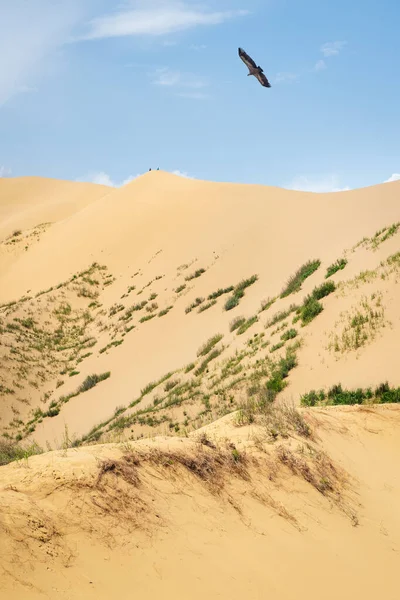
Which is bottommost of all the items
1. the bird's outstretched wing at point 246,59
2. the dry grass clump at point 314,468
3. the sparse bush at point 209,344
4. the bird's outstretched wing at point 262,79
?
the dry grass clump at point 314,468

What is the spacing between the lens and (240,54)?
7.69 m

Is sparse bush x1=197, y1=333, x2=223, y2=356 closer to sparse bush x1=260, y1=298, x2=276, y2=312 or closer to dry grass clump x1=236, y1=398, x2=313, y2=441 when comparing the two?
sparse bush x1=260, y1=298, x2=276, y2=312

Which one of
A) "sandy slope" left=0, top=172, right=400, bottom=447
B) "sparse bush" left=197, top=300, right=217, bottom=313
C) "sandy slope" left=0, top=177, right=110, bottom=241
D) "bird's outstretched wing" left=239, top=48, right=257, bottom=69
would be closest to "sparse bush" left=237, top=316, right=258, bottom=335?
"sandy slope" left=0, top=172, right=400, bottom=447

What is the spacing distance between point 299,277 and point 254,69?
44.5ft

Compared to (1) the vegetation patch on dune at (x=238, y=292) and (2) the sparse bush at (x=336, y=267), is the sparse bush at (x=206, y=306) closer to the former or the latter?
(1) the vegetation patch on dune at (x=238, y=292)

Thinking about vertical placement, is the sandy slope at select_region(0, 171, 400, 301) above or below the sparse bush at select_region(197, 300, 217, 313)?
above

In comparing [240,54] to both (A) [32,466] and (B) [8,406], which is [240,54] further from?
(B) [8,406]

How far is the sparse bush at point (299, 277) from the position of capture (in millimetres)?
19078

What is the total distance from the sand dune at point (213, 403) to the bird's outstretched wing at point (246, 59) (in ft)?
16.4

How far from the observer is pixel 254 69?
298 inches

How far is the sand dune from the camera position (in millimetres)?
4609

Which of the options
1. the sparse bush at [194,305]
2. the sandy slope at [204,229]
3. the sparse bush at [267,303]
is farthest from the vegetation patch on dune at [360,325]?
the sparse bush at [194,305]

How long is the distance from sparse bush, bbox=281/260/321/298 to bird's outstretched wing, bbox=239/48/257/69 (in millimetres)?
11782

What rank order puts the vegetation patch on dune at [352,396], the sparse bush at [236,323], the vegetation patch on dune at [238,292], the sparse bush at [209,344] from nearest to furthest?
the vegetation patch on dune at [352,396], the sparse bush at [209,344], the sparse bush at [236,323], the vegetation patch on dune at [238,292]
